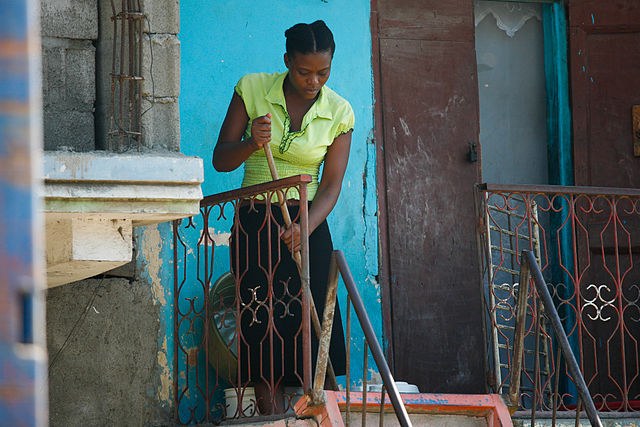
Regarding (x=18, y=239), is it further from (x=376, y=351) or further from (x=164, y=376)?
(x=164, y=376)

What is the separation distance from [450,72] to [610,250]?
151 cm

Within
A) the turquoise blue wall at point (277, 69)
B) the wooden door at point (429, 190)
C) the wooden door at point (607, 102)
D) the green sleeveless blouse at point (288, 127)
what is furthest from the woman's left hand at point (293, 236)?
the wooden door at point (607, 102)

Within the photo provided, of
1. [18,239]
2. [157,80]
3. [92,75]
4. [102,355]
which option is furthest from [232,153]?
[18,239]

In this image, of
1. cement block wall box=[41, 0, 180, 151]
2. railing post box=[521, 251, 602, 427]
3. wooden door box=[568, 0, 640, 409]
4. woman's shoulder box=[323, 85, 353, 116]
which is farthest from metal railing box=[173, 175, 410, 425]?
wooden door box=[568, 0, 640, 409]

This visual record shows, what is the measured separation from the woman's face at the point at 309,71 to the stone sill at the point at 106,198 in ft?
3.81

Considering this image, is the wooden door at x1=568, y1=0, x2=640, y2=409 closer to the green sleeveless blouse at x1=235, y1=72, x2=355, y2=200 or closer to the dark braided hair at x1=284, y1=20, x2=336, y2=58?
the green sleeveless blouse at x1=235, y1=72, x2=355, y2=200

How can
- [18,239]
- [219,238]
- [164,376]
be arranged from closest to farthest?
[18,239] → [164,376] → [219,238]

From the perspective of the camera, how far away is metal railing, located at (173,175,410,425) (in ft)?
16.9

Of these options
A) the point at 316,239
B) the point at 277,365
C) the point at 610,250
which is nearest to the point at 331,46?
the point at 316,239

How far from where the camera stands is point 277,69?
6715 mm

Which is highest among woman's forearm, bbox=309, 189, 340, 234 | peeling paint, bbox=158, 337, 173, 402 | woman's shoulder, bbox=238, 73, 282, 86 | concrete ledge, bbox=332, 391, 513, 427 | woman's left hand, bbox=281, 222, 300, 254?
woman's shoulder, bbox=238, 73, 282, 86

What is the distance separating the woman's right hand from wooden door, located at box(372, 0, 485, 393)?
1773mm

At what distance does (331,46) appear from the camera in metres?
5.52

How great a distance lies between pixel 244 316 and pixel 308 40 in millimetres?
1394
